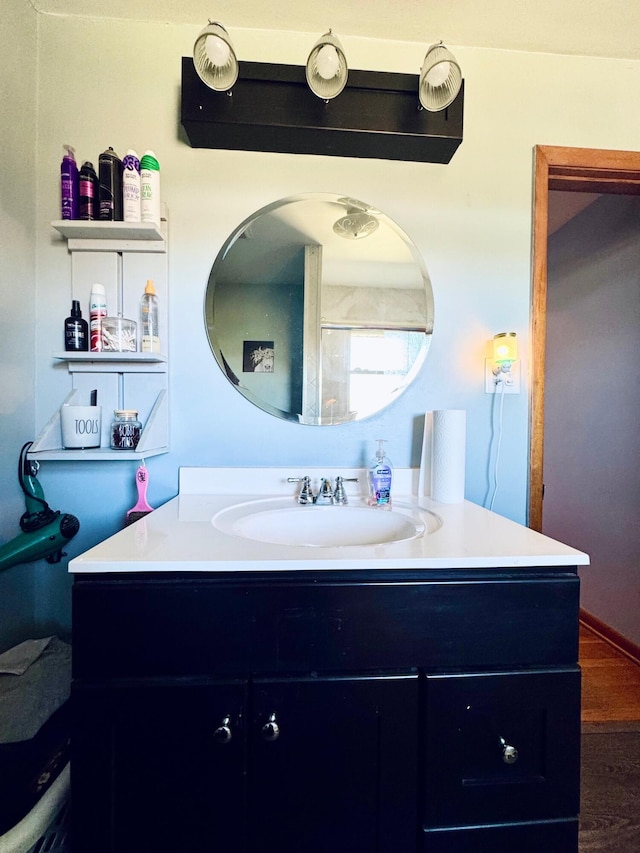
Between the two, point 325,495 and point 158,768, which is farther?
point 325,495

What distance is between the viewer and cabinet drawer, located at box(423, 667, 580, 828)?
0.66m

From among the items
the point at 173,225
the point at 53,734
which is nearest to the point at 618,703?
the point at 53,734

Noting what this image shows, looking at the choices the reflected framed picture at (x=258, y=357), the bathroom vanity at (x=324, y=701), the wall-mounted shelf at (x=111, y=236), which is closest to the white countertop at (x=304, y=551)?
the bathroom vanity at (x=324, y=701)

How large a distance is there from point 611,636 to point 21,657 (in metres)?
2.35

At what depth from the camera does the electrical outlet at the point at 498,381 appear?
1.21 m

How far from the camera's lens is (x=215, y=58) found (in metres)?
0.96

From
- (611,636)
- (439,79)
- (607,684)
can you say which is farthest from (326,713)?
(611,636)

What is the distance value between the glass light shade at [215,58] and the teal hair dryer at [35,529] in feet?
3.65

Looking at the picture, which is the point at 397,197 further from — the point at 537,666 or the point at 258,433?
the point at 537,666

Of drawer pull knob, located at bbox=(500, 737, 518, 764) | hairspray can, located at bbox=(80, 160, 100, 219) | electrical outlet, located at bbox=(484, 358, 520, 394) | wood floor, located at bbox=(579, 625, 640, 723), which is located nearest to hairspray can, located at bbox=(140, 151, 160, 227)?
hairspray can, located at bbox=(80, 160, 100, 219)

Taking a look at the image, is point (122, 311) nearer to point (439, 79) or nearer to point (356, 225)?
point (356, 225)

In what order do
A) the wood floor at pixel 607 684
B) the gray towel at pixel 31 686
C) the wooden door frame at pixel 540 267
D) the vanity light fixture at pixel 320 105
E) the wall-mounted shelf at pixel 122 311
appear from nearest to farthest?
1. the gray towel at pixel 31 686
2. the vanity light fixture at pixel 320 105
3. the wall-mounted shelf at pixel 122 311
4. the wooden door frame at pixel 540 267
5. the wood floor at pixel 607 684

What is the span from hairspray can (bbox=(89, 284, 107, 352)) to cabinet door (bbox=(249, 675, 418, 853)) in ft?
3.01

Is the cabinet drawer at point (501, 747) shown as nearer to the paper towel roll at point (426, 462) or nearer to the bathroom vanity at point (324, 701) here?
the bathroom vanity at point (324, 701)
